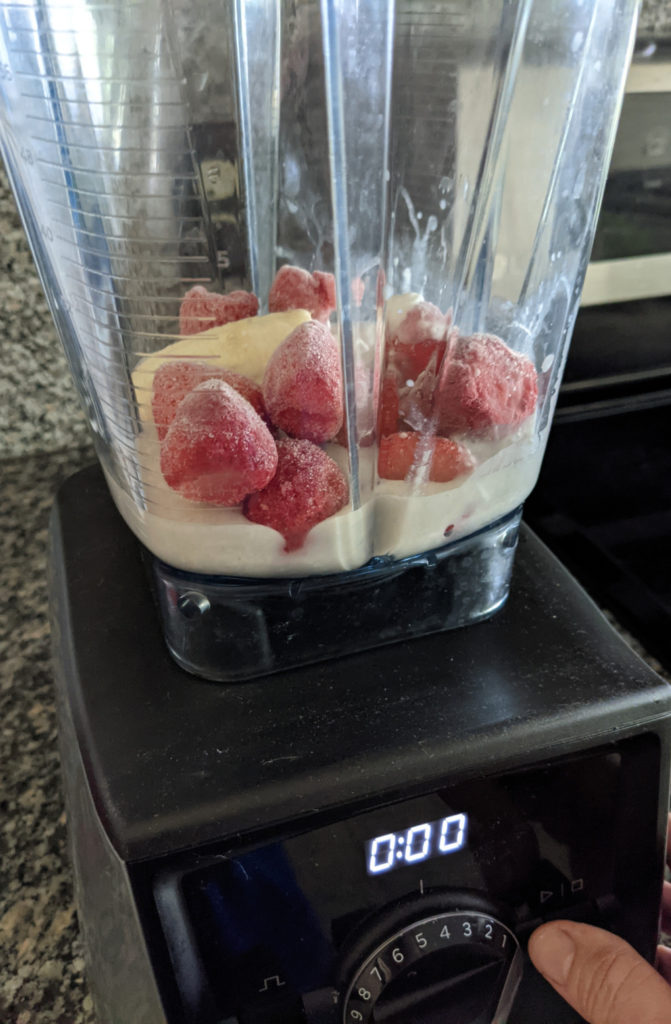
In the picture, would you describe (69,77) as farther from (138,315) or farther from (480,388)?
(480,388)

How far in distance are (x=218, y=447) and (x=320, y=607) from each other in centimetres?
12

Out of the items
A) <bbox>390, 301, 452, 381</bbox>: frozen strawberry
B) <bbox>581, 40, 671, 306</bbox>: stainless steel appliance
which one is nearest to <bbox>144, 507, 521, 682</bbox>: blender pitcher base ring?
<bbox>390, 301, 452, 381</bbox>: frozen strawberry

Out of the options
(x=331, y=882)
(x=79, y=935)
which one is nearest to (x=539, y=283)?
(x=331, y=882)

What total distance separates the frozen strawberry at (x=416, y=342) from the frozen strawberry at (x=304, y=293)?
7 centimetres

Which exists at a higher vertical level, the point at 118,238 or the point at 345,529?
the point at 118,238

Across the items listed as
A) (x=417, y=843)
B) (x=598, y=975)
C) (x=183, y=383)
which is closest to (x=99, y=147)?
(x=183, y=383)

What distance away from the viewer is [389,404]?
0.41m

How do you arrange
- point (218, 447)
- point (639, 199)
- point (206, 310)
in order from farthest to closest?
point (639, 199) < point (206, 310) < point (218, 447)

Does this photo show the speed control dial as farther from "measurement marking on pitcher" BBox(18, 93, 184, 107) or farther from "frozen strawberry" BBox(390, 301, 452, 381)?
"measurement marking on pitcher" BBox(18, 93, 184, 107)

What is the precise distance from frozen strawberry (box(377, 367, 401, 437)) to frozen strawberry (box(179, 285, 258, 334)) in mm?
111

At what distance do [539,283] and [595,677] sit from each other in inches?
9.1

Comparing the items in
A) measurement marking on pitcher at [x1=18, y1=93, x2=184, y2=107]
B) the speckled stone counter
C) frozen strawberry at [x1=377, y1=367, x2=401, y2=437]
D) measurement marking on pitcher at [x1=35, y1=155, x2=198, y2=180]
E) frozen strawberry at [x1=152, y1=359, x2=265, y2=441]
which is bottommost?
the speckled stone counter

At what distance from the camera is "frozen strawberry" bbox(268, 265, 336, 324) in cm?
47

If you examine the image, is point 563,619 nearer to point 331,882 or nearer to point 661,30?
point 331,882
